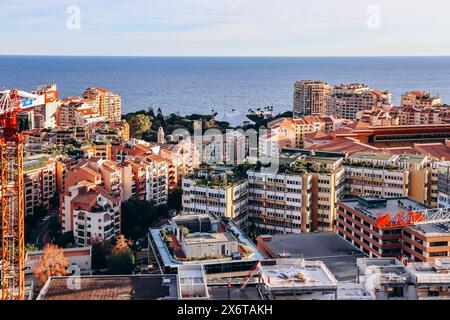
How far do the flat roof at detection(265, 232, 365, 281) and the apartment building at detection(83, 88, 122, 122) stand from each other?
10778 millimetres

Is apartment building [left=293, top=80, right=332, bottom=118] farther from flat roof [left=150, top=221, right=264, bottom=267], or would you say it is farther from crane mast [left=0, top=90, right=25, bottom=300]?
crane mast [left=0, top=90, right=25, bottom=300]

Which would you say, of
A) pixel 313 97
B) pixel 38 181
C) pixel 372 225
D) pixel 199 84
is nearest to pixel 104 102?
pixel 313 97

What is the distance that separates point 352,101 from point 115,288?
47.0 feet

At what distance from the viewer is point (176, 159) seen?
9.56 metres

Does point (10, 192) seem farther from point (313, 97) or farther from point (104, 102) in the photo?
point (313, 97)

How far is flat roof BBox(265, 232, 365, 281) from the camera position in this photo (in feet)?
17.9

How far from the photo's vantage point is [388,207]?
239 inches

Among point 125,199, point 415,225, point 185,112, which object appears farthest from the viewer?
point 185,112

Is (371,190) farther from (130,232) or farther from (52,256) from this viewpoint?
(52,256)

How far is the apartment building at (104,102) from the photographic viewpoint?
1650 cm

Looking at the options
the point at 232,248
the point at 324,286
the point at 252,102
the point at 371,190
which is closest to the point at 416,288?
the point at 324,286

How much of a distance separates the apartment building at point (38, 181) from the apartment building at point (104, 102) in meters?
7.52

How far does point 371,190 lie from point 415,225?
7.35 feet

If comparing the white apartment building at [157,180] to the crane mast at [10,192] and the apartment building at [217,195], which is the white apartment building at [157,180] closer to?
the apartment building at [217,195]
